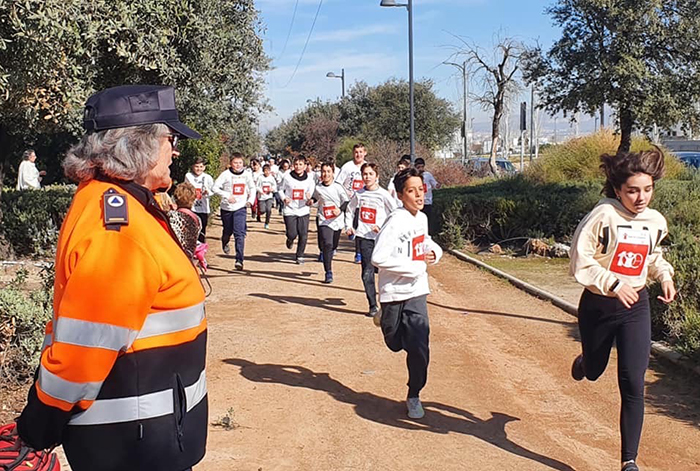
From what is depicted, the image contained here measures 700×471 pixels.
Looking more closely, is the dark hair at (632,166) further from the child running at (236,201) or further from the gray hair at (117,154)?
the child running at (236,201)

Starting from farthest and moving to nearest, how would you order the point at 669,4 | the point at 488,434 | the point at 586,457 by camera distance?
the point at 669,4 → the point at 488,434 → the point at 586,457

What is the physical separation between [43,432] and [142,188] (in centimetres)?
80

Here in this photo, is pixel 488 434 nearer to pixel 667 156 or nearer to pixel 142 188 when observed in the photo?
pixel 142 188

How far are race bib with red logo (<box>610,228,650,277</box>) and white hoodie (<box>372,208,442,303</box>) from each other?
163cm

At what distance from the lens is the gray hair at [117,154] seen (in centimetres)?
250

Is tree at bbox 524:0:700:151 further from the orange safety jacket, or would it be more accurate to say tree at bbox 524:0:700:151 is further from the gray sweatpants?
the orange safety jacket

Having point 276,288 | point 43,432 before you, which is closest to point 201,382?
point 43,432

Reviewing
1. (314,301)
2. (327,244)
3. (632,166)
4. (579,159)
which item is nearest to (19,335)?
(632,166)

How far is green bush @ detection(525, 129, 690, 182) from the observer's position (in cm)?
2005

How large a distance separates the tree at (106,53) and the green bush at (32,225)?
3.60 ft

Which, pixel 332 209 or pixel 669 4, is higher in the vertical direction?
pixel 669 4

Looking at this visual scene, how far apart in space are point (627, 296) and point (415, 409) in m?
2.02

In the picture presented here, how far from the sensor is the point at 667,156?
66.3 ft

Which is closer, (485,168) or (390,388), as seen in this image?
(390,388)
